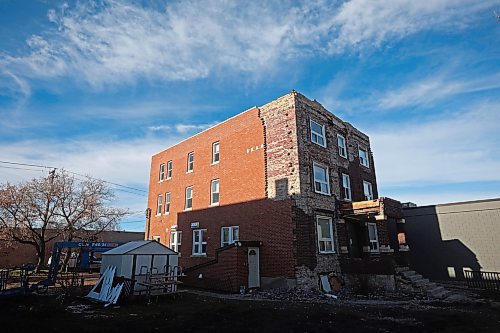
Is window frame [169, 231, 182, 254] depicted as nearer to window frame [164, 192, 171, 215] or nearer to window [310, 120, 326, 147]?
window frame [164, 192, 171, 215]

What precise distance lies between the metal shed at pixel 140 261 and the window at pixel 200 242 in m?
5.08

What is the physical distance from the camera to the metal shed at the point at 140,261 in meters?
14.9

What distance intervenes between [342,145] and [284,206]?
7807 millimetres

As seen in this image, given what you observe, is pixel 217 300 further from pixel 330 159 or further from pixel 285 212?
pixel 330 159

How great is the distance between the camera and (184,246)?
76.6 feet

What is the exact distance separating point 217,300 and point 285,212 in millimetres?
5881

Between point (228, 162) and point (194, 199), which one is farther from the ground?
point (228, 162)

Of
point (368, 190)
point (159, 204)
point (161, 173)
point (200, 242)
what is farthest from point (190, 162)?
point (368, 190)

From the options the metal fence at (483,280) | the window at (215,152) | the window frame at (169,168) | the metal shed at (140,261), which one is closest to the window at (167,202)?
the window frame at (169,168)

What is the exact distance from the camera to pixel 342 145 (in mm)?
22266

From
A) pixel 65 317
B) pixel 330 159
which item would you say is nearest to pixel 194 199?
pixel 330 159

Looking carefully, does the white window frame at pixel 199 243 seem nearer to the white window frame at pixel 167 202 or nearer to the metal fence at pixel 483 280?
the white window frame at pixel 167 202

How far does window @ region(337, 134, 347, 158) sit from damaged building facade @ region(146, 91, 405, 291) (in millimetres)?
84

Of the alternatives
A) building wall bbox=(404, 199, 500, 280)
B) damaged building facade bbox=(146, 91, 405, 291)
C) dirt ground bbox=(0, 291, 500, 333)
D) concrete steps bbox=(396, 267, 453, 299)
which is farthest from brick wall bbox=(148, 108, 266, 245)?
building wall bbox=(404, 199, 500, 280)
